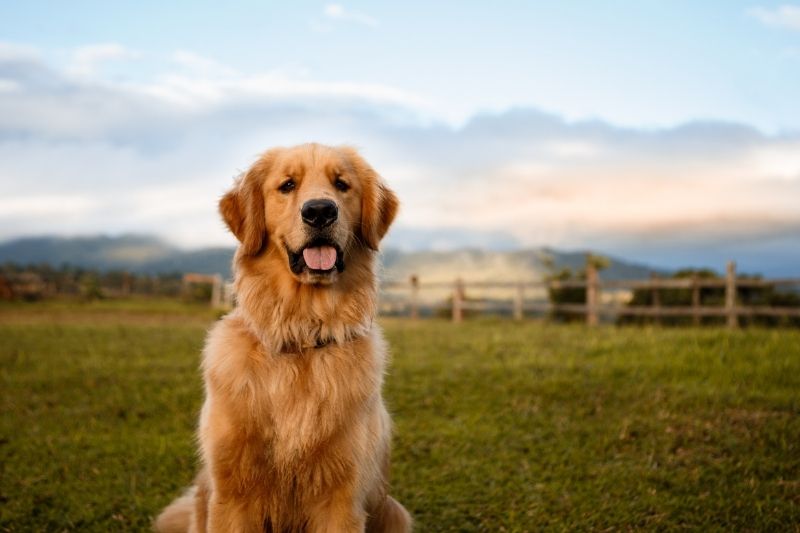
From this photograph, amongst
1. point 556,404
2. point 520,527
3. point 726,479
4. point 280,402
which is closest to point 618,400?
point 556,404

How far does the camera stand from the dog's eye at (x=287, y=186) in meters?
3.69

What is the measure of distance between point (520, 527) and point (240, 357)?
7.96 feet

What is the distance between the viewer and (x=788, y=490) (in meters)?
5.16

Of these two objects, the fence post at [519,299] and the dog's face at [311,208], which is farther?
the fence post at [519,299]

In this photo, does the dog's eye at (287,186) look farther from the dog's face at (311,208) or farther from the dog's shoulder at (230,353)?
the dog's shoulder at (230,353)

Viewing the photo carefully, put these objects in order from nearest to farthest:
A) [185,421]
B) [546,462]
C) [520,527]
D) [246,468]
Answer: [246,468], [520,527], [546,462], [185,421]

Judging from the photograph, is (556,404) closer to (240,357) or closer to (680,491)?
(680,491)

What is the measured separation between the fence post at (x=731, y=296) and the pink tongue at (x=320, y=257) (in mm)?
18690

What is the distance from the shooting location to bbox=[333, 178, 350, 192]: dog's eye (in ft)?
12.3

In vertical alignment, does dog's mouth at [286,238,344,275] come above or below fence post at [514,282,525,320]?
above

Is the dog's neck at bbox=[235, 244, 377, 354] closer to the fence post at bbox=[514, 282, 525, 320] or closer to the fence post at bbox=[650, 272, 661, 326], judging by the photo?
the fence post at bbox=[650, 272, 661, 326]

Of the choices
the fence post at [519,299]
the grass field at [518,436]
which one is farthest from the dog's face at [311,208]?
the fence post at [519,299]

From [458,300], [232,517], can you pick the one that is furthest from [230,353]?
[458,300]

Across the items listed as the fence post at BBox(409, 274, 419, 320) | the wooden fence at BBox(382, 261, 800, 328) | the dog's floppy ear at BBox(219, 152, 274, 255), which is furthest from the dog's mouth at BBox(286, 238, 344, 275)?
the fence post at BBox(409, 274, 419, 320)
